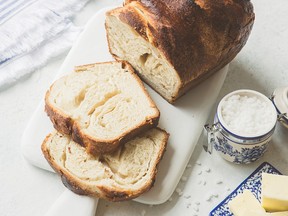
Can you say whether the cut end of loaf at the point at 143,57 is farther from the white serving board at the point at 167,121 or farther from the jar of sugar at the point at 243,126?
the jar of sugar at the point at 243,126

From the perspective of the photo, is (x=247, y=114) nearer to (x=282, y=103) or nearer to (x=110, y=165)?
(x=282, y=103)

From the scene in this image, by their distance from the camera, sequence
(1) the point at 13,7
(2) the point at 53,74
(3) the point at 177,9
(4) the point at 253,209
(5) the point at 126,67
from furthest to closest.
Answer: (1) the point at 13,7, (2) the point at 53,74, (5) the point at 126,67, (3) the point at 177,9, (4) the point at 253,209

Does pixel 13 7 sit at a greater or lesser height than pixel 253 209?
greater

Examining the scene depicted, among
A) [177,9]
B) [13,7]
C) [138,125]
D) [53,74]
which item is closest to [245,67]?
[177,9]

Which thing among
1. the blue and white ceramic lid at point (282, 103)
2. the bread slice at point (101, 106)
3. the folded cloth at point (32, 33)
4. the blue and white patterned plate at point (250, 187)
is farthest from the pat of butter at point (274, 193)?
the folded cloth at point (32, 33)

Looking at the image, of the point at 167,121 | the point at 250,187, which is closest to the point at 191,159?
the point at 167,121

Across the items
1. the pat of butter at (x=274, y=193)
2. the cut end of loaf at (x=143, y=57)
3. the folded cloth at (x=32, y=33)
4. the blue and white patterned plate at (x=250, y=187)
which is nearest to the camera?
the pat of butter at (x=274, y=193)

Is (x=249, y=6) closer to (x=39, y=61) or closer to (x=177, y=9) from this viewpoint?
(x=177, y=9)

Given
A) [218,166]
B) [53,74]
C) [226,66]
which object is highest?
[53,74]
